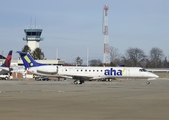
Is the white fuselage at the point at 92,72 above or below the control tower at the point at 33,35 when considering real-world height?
below

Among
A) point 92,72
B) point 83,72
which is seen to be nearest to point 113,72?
point 92,72

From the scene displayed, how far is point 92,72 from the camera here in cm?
7125

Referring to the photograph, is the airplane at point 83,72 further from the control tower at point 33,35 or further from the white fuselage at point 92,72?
the control tower at point 33,35

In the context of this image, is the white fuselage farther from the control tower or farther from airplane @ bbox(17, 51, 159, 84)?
the control tower

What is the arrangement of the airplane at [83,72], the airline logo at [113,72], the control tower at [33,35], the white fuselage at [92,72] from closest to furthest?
the airplane at [83,72] < the white fuselage at [92,72] < the airline logo at [113,72] < the control tower at [33,35]

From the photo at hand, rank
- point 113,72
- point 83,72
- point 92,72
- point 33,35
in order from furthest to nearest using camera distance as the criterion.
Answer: point 33,35, point 92,72, point 83,72, point 113,72

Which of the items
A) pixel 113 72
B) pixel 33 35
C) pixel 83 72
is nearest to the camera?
pixel 113 72

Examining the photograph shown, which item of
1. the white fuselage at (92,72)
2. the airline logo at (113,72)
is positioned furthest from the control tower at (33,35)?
the airline logo at (113,72)

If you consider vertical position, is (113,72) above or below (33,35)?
below

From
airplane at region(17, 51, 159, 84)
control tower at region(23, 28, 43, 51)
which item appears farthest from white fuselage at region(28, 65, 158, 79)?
control tower at region(23, 28, 43, 51)

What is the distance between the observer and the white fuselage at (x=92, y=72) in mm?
69688

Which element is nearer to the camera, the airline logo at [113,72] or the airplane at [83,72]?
the airplane at [83,72]

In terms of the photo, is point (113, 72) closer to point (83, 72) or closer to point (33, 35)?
point (83, 72)

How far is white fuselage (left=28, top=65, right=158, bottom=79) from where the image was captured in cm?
6969
